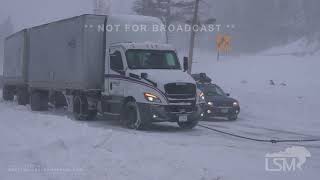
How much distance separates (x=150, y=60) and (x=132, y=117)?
1822 millimetres

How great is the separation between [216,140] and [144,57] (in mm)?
3965

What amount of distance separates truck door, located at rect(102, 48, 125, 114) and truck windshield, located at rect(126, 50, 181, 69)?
1.11 ft

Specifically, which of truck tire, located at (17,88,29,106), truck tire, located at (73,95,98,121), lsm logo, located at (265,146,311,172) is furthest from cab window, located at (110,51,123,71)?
truck tire, located at (17,88,29,106)

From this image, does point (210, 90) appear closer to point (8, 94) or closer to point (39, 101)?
point (39, 101)

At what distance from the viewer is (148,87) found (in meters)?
17.7

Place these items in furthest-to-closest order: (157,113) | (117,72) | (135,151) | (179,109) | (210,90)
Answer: (210,90) < (117,72) < (179,109) < (157,113) < (135,151)

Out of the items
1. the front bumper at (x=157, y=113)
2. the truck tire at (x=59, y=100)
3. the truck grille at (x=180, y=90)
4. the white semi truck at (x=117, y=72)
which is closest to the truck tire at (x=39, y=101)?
the white semi truck at (x=117, y=72)

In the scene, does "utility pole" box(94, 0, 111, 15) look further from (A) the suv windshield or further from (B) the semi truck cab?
(B) the semi truck cab

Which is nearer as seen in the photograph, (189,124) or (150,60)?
(150,60)

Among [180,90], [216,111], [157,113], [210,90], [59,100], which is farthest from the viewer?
[210,90]

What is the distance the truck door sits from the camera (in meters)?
18.8

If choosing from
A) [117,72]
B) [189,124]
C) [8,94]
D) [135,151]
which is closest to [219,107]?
[189,124]

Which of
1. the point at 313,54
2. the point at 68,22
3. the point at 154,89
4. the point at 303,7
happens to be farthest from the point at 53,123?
the point at 303,7

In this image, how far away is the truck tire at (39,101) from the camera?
2617 centimetres
